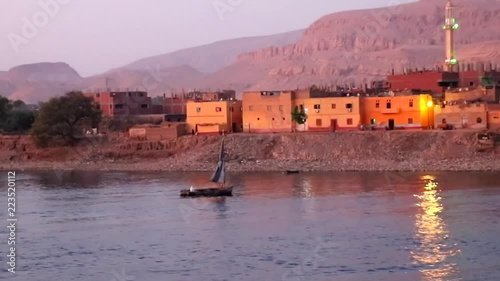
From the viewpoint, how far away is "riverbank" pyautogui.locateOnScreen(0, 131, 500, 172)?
144 ft

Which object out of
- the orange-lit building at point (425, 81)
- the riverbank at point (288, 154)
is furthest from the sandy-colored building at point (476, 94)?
the orange-lit building at point (425, 81)

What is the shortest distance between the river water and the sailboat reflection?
0.09 feet

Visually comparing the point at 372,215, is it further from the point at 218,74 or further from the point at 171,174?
the point at 218,74

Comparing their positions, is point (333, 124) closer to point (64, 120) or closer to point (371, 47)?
point (64, 120)

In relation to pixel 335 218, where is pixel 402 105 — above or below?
above

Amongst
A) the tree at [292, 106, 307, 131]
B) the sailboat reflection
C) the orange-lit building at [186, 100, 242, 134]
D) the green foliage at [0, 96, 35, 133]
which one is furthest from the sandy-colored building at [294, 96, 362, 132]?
the green foliage at [0, 96, 35, 133]

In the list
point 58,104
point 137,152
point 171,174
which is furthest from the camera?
point 58,104

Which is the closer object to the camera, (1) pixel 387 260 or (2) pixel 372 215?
(1) pixel 387 260

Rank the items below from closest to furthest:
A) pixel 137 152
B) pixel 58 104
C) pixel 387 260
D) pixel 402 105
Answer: pixel 387 260, pixel 402 105, pixel 137 152, pixel 58 104

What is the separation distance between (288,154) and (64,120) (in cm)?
1502

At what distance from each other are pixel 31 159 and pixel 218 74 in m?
120

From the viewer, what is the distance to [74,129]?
184 feet

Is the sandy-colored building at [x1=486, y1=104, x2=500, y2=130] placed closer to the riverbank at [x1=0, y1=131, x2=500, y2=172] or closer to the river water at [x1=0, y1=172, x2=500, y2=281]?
the riverbank at [x1=0, y1=131, x2=500, y2=172]

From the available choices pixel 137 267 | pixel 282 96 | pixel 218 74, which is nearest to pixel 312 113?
pixel 282 96
